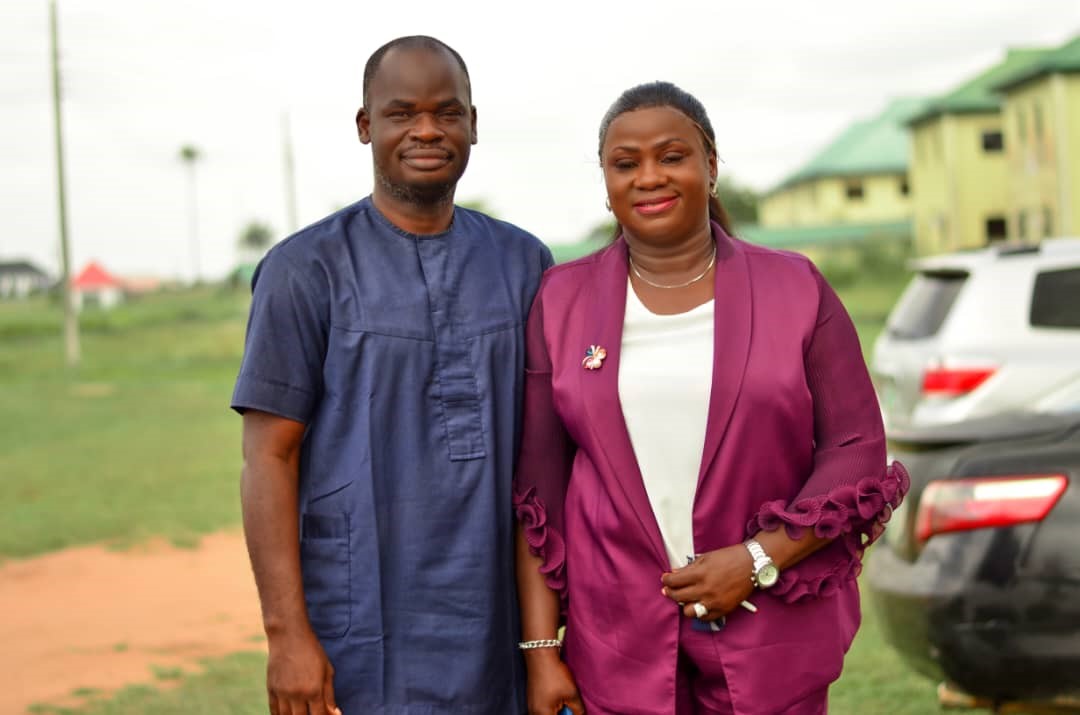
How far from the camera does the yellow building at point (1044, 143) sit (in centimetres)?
2995

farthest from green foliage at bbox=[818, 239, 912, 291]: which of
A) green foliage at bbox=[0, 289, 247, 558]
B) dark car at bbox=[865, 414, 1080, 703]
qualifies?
dark car at bbox=[865, 414, 1080, 703]

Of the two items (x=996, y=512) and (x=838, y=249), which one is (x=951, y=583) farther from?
(x=838, y=249)

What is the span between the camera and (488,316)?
2.92 m

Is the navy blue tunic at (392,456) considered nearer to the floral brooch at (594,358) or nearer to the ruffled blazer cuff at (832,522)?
the floral brooch at (594,358)

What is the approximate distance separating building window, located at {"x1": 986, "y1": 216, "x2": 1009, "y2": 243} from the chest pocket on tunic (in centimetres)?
3803

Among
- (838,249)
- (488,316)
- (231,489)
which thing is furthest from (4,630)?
(838,249)

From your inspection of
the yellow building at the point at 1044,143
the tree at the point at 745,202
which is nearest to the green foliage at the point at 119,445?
the yellow building at the point at 1044,143

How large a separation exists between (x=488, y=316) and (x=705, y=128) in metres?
0.62

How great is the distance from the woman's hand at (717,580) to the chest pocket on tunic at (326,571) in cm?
70

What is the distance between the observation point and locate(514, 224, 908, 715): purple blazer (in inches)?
103

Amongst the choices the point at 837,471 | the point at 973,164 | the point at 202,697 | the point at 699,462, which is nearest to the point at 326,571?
the point at 699,462

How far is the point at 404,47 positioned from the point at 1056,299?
21.8 ft

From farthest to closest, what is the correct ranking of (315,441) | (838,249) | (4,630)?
(838,249) → (4,630) → (315,441)

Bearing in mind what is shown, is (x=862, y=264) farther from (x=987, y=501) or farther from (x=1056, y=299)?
(x=987, y=501)
